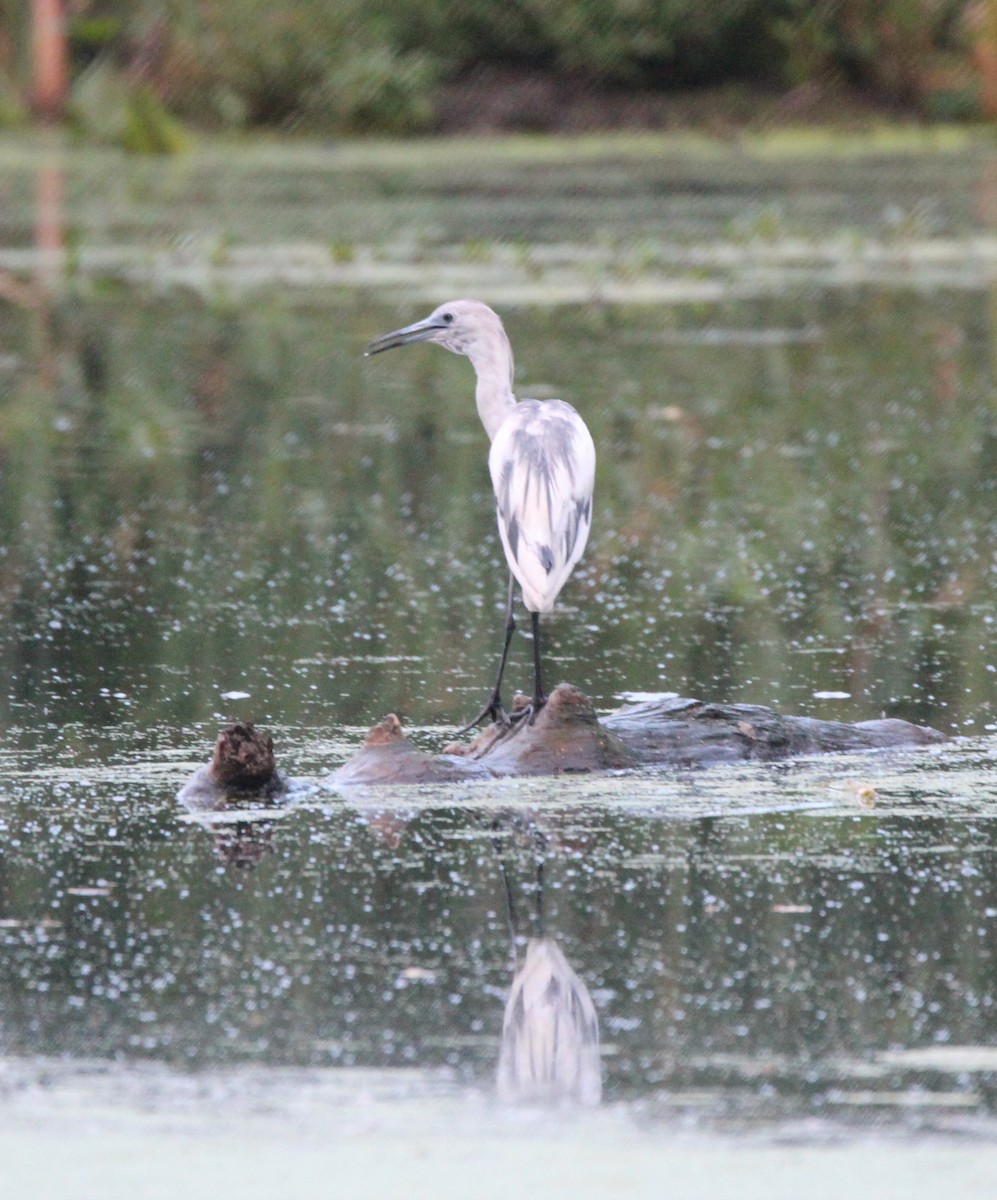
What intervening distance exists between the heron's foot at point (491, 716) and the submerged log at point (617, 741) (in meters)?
0.21

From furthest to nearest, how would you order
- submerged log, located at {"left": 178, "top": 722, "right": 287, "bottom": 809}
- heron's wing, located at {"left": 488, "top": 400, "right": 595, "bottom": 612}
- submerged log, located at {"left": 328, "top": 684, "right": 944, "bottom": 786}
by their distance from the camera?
1. heron's wing, located at {"left": 488, "top": 400, "right": 595, "bottom": 612}
2. submerged log, located at {"left": 328, "top": 684, "right": 944, "bottom": 786}
3. submerged log, located at {"left": 178, "top": 722, "right": 287, "bottom": 809}

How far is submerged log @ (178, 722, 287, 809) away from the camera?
5.40 metres

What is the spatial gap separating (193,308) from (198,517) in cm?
760

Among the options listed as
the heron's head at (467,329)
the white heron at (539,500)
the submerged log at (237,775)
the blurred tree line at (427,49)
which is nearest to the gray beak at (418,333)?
the heron's head at (467,329)

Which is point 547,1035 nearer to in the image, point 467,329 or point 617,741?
point 617,741

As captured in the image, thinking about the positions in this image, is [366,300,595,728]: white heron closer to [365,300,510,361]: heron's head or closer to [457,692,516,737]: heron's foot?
[457,692,516,737]: heron's foot

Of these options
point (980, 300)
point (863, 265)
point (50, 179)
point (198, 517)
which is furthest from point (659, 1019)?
point (50, 179)

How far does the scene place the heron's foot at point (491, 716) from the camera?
6093 millimetres


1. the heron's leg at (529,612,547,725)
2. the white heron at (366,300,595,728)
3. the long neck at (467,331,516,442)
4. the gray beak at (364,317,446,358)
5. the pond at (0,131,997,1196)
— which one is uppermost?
the gray beak at (364,317,446,358)

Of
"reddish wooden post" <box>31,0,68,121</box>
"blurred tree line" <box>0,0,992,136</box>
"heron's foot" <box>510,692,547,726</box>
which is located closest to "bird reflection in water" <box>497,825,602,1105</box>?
"heron's foot" <box>510,692,547,726</box>

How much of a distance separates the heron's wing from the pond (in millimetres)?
531

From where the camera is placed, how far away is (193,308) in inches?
672

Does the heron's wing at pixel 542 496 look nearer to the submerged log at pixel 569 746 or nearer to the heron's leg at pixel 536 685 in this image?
the heron's leg at pixel 536 685

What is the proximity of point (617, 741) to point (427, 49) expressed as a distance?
3419 cm
